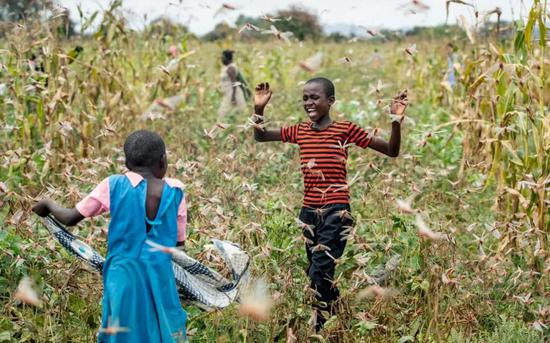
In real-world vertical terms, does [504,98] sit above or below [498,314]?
above

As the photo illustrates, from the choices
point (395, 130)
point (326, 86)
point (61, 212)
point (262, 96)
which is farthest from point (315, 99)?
point (61, 212)

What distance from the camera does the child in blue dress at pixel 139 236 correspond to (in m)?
2.76

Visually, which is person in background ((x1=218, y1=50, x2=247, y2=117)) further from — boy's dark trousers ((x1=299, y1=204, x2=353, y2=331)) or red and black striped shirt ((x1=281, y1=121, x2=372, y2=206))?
boy's dark trousers ((x1=299, y1=204, x2=353, y2=331))

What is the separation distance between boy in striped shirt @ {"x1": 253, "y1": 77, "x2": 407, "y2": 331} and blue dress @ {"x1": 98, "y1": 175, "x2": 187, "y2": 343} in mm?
827

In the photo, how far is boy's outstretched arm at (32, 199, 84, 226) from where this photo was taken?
2.75 meters

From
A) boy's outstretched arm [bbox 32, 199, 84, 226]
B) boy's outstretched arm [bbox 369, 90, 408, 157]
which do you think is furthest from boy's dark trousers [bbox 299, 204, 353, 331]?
boy's outstretched arm [bbox 32, 199, 84, 226]

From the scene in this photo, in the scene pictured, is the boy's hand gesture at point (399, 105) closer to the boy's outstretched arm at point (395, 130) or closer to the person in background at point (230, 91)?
the boy's outstretched arm at point (395, 130)

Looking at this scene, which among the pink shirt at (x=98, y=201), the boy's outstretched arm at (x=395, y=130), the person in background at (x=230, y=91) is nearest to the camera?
the pink shirt at (x=98, y=201)

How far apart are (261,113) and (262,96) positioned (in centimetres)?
8

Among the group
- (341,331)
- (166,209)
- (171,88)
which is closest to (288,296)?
(341,331)

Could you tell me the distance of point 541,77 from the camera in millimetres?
4410

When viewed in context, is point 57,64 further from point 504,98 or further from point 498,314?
point 498,314

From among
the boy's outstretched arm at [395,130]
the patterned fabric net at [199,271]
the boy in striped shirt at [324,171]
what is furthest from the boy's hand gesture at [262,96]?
the patterned fabric net at [199,271]

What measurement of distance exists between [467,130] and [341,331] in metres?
3.42
